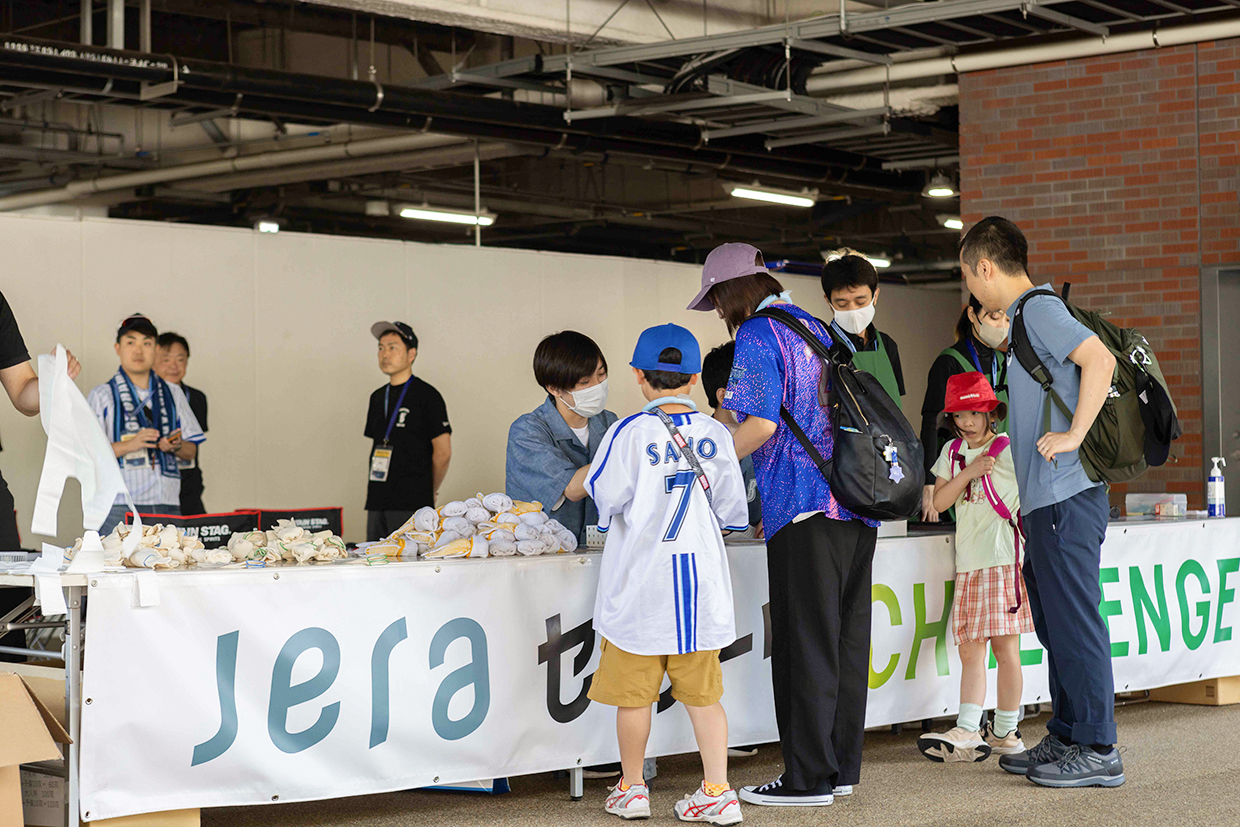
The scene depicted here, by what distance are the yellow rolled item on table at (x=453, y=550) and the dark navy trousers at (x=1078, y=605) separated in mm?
1815

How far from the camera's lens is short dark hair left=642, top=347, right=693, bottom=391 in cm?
391

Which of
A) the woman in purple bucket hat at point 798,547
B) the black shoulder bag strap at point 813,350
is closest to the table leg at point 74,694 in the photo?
the woman in purple bucket hat at point 798,547

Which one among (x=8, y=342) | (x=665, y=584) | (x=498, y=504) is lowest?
(x=665, y=584)

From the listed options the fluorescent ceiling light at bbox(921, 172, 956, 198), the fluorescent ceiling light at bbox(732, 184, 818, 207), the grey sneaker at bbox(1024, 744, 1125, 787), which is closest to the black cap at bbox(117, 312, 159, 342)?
the grey sneaker at bbox(1024, 744, 1125, 787)

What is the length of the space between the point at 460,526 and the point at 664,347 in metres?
0.92

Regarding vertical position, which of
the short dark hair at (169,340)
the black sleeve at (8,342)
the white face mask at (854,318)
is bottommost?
the black sleeve at (8,342)

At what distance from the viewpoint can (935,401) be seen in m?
5.60

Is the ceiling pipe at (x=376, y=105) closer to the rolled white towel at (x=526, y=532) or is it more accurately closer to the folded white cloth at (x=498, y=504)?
the folded white cloth at (x=498, y=504)

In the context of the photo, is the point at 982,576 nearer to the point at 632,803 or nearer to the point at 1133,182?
the point at 632,803

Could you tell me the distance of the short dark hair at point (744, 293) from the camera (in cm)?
423

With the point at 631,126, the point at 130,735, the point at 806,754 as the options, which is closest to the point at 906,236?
the point at 631,126

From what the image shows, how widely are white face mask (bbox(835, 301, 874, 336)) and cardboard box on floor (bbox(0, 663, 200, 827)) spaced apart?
292cm

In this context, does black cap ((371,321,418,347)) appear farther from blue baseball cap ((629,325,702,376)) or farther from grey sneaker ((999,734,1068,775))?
grey sneaker ((999,734,1068,775))

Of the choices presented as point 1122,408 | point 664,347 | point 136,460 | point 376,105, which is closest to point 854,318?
point 1122,408
